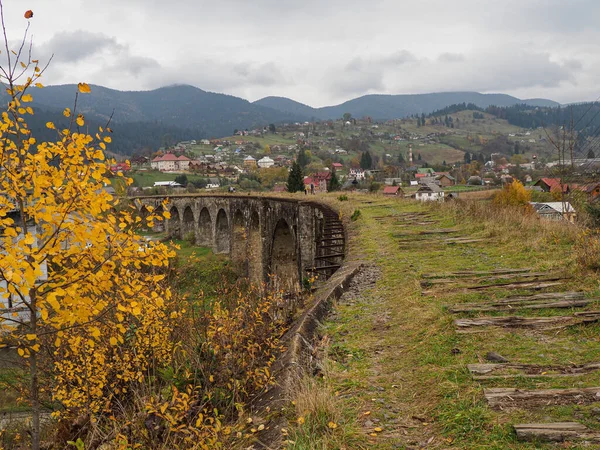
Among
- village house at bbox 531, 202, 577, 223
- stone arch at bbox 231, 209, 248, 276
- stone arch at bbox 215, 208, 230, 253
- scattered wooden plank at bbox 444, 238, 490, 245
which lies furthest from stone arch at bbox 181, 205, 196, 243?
scattered wooden plank at bbox 444, 238, 490, 245

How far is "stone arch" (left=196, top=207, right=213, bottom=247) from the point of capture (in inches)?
2102

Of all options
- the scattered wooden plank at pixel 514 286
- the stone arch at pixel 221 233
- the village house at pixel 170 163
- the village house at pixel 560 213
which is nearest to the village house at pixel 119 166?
the scattered wooden plank at pixel 514 286

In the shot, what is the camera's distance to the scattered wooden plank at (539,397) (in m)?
3.73

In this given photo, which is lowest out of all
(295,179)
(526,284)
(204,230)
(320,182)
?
(204,230)

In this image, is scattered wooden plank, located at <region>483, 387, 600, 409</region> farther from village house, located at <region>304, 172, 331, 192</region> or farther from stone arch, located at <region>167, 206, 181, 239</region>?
village house, located at <region>304, 172, 331, 192</region>

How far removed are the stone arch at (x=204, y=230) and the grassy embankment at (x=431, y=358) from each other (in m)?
45.8

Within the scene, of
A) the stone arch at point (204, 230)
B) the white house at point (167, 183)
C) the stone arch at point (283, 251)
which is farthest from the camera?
the white house at point (167, 183)

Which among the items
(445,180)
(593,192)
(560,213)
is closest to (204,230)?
(560,213)

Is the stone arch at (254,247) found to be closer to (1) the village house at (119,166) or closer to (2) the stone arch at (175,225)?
(2) the stone arch at (175,225)

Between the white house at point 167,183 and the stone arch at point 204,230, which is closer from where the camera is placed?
the stone arch at point 204,230

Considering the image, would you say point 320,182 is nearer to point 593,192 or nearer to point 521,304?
point 593,192

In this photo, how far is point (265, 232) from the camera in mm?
32719

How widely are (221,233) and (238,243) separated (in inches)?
270

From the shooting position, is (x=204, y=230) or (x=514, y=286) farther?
(x=204, y=230)
